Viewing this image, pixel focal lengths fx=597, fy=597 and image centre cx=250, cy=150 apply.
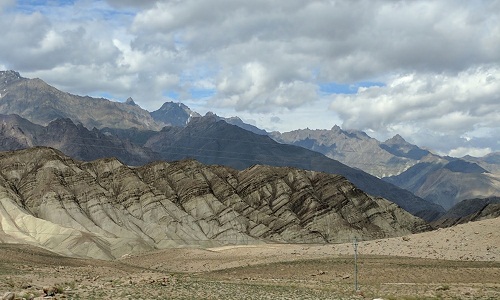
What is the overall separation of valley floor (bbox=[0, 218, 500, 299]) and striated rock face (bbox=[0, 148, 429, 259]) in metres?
35.4

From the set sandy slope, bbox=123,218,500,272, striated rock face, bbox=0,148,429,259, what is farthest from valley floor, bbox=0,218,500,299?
striated rock face, bbox=0,148,429,259

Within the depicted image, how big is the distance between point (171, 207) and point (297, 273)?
8926 centimetres

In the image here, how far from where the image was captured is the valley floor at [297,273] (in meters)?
39.9

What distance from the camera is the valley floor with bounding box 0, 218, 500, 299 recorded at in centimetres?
3988

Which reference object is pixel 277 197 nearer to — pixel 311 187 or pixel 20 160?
pixel 311 187

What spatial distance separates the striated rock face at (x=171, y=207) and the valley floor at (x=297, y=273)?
35374 millimetres

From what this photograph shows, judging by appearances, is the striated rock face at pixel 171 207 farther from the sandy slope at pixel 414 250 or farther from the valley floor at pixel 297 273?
the valley floor at pixel 297 273

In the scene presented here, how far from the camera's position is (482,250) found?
69.4 meters

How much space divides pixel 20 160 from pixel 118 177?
80.9ft

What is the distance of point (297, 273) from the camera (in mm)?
60969

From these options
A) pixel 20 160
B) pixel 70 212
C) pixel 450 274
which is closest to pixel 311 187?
pixel 70 212

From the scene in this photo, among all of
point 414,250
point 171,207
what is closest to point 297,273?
Result: point 414,250

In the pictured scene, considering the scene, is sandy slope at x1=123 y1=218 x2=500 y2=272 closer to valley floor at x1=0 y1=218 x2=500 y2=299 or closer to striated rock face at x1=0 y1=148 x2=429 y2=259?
valley floor at x1=0 y1=218 x2=500 y2=299

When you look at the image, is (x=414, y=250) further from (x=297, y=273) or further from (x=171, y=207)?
(x=171, y=207)
